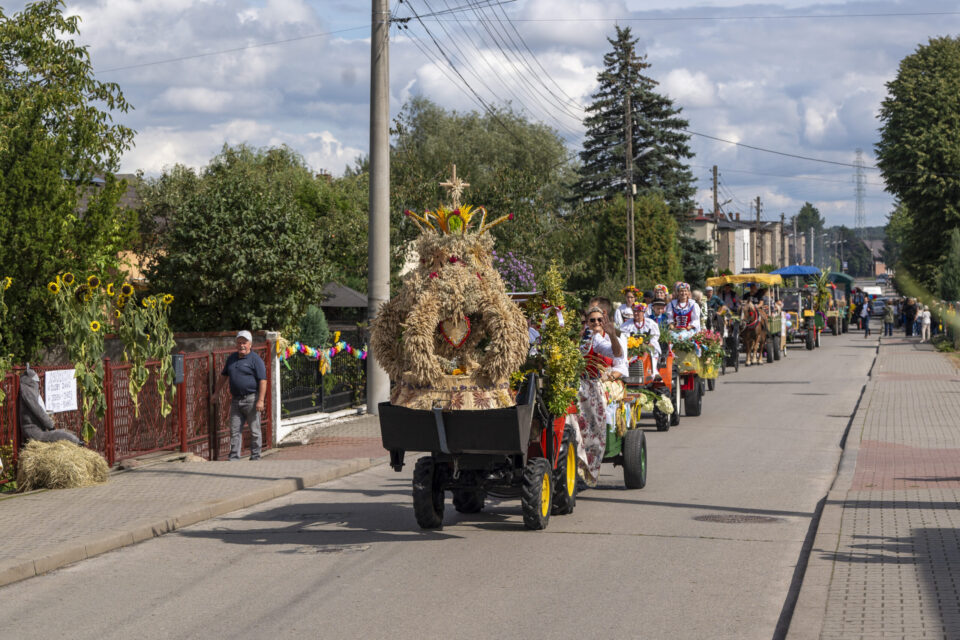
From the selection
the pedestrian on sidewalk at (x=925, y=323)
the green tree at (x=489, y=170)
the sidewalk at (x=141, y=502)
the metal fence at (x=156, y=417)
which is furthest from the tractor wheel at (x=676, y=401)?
the pedestrian on sidewalk at (x=925, y=323)

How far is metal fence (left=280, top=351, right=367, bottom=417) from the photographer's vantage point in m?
18.7

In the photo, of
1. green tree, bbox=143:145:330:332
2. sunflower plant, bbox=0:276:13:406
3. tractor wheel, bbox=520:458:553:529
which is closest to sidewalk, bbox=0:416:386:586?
sunflower plant, bbox=0:276:13:406

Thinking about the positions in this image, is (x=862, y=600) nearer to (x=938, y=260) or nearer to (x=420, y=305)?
(x=420, y=305)

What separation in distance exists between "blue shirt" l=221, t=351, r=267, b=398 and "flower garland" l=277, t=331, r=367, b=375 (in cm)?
244

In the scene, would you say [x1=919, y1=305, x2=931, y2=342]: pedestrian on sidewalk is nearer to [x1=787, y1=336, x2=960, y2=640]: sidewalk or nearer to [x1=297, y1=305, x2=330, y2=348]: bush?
[x1=297, y1=305, x2=330, y2=348]: bush

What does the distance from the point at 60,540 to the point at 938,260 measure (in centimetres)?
5365

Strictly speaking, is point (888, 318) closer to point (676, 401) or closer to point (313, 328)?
point (313, 328)

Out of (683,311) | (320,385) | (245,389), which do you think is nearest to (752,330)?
(683,311)

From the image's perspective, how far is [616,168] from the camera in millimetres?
58469

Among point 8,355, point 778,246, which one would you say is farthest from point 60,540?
point 778,246

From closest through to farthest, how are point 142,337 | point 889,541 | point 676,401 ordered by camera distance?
point 889,541 < point 142,337 < point 676,401

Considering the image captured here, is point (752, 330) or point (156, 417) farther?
point (752, 330)

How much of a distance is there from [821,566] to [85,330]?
27.7 ft

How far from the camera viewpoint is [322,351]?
64.5ft
